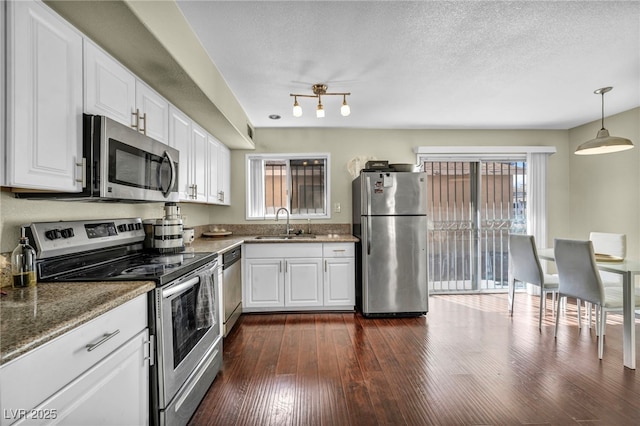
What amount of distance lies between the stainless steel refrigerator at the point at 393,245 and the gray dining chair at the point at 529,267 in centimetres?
97

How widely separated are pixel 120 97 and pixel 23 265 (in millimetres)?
980

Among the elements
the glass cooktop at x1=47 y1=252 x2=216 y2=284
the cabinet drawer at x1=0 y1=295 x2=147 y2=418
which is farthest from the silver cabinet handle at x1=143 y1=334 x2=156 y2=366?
the glass cooktop at x1=47 y1=252 x2=216 y2=284

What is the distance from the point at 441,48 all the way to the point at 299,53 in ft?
3.41

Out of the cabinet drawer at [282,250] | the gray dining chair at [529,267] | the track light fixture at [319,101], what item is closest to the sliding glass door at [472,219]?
the gray dining chair at [529,267]

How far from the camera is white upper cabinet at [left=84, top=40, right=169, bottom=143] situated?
1550 millimetres

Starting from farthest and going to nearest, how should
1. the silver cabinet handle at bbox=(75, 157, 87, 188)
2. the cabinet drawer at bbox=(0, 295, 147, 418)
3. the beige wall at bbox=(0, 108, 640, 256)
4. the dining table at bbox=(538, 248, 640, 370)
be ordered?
1. the beige wall at bbox=(0, 108, 640, 256)
2. the dining table at bbox=(538, 248, 640, 370)
3. the silver cabinet handle at bbox=(75, 157, 87, 188)
4. the cabinet drawer at bbox=(0, 295, 147, 418)

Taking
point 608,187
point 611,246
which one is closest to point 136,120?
point 611,246

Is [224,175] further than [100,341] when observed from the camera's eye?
Yes

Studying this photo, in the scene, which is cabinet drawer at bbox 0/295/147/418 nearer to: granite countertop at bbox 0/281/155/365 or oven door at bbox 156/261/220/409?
granite countertop at bbox 0/281/155/365

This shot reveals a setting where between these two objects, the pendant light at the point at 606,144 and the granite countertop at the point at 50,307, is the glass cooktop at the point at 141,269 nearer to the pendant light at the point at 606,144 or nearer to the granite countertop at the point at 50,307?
the granite countertop at the point at 50,307

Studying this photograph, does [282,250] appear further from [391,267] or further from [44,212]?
[44,212]

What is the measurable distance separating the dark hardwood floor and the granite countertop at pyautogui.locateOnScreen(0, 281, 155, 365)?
0.99m

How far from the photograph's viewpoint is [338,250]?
371 cm

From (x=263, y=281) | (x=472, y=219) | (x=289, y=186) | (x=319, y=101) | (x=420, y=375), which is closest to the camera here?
(x=420, y=375)
